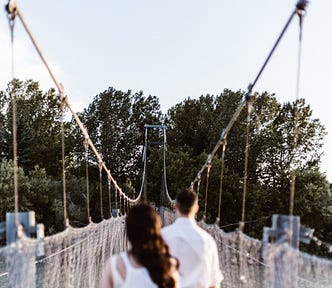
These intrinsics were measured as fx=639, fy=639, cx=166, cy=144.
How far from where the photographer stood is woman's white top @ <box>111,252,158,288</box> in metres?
1.42

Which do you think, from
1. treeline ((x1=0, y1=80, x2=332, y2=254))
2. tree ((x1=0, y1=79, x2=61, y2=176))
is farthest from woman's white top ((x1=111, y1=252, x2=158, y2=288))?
tree ((x1=0, y1=79, x2=61, y2=176))

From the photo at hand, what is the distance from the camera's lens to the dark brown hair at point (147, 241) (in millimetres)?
1423

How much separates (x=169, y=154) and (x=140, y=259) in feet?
54.4

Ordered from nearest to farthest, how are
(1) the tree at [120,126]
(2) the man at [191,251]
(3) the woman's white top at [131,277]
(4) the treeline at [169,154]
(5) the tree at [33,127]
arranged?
(3) the woman's white top at [131,277] < (2) the man at [191,251] < (4) the treeline at [169,154] < (5) the tree at [33,127] < (1) the tree at [120,126]

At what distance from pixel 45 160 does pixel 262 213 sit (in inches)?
266

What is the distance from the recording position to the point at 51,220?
1591cm

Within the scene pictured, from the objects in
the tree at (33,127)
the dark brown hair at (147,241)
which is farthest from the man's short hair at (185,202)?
the tree at (33,127)

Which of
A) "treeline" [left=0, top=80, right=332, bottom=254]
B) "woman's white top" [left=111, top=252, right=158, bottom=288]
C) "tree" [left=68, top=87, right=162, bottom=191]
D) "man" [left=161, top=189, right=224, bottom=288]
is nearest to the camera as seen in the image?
"woman's white top" [left=111, top=252, right=158, bottom=288]

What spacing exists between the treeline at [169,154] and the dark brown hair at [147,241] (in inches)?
500

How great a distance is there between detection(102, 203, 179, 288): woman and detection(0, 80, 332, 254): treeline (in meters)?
12.7

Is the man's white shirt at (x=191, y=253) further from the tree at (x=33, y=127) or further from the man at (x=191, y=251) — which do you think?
the tree at (x=33, y=127)

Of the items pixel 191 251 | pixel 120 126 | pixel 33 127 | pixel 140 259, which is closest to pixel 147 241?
pixel 140 259

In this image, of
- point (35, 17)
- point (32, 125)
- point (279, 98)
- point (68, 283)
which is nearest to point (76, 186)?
point (32, 125)

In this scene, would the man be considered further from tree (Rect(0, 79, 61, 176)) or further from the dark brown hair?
tree (Rect(0, 79, 61, 176))
